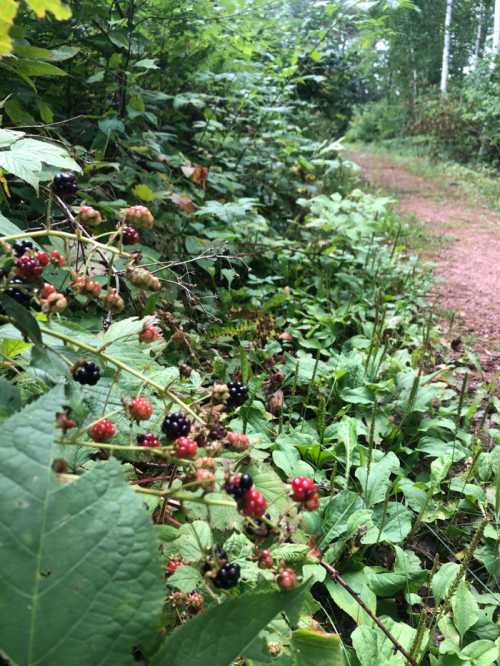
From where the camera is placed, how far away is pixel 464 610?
1450mm

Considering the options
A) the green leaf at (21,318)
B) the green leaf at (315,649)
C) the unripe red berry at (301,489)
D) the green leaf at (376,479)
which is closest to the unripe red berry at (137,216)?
the green leaf at (21,318)

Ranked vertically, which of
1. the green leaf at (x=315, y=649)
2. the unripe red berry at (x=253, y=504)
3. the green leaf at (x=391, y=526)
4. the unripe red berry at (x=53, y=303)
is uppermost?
the unripe red berry at (x=53, y=303)

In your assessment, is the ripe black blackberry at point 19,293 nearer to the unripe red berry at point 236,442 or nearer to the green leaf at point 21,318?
the green leaf at point 21,318

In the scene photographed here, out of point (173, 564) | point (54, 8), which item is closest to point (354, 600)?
point (173, 564)

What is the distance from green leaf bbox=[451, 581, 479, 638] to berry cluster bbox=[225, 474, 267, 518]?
1.10 m

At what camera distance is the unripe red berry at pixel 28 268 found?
0.75m

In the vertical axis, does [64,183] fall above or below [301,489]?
above

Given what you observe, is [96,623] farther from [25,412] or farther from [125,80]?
[125,80]

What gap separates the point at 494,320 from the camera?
3.99m

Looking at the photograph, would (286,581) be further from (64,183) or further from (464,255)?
(464,255)

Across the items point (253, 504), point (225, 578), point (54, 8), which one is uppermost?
point (54, 8)

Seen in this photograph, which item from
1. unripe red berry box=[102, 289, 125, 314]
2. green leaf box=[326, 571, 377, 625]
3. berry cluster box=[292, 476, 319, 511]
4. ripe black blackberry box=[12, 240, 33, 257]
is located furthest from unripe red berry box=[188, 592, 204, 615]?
green leaf box=[326, 571, 377, 625]

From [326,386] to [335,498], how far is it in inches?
31.1

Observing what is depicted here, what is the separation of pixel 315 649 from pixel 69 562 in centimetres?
50
